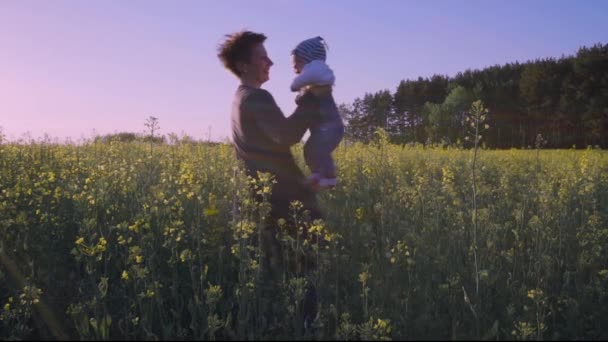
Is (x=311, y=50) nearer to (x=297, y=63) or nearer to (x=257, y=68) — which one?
(x=297, y=63)

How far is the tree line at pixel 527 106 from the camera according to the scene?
27.5 m

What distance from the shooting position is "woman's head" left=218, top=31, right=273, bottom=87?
11.5 ft

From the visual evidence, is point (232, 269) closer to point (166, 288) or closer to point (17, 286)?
point (166, 288)

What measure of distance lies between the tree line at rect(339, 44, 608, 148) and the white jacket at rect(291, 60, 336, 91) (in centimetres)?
1998

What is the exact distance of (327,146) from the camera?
3.18 metres

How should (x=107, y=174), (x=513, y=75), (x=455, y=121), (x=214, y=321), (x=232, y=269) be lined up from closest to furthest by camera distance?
1. (x=214, y=321)
2. (x=232, y=269)
3. (x=107, y=174)
4. (x=455, y=121)
5. (x=513, y=75)

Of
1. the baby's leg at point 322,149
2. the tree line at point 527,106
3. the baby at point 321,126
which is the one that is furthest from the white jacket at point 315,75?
the tree line at point 527,106

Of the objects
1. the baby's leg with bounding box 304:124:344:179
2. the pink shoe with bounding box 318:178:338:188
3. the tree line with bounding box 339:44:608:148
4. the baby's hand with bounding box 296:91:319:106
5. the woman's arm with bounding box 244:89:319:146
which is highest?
the tree line with bounding box 339:44:608:148

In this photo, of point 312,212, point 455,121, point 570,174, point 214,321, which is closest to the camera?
point 214,321

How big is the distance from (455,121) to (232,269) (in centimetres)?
2289

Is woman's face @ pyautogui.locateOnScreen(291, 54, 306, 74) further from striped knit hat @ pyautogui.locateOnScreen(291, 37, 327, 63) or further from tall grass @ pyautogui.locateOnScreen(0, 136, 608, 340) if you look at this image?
tall grass @ pyautogui.locateOnScreen(0, 136, 608, 340)

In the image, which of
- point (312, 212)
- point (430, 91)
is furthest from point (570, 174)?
point (430, 91)

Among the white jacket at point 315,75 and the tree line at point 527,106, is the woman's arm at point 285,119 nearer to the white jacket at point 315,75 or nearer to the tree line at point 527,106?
the white jacket at point 315,75

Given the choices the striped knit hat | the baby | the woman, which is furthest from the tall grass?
the striped knit hat
